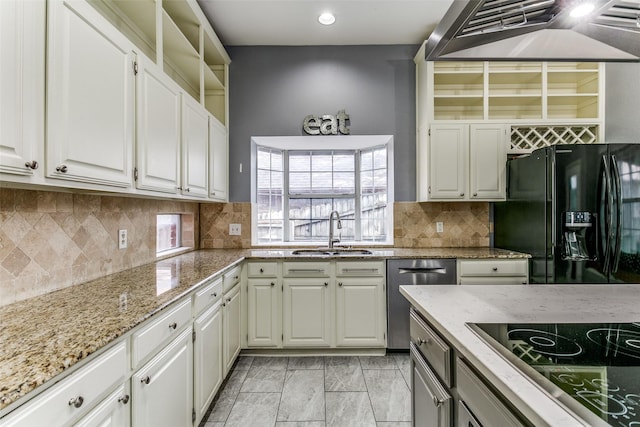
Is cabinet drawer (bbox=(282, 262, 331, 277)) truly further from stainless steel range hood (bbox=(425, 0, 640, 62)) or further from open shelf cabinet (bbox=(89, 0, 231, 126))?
stainless steel range hood (bbox=(425, 0, 640, 62))

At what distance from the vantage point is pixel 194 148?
239cm

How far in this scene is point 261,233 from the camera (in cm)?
356

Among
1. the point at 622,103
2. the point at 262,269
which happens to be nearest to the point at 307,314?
the point at 262,269

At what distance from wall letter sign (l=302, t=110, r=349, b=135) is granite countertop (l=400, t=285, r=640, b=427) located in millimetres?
2112

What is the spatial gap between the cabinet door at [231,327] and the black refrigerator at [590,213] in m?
2.42

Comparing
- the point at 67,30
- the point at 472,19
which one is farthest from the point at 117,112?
the point at 472,19

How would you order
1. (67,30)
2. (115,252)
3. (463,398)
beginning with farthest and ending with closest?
(115,252) → (67,30) → (463,398)

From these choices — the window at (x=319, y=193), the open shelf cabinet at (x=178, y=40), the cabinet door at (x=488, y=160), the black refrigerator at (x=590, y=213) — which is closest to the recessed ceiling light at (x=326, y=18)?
the open shelf cabinet at (x=178, y=40)

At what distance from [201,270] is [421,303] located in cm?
140

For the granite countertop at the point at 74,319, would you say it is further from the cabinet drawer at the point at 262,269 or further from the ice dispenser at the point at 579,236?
the ice dispenser at the point at 579,236

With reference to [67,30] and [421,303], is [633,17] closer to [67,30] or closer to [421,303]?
[421,303]

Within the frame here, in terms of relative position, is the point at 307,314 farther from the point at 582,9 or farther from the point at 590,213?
the point at 582,9

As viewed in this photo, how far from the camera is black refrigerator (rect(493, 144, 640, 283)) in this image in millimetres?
2252

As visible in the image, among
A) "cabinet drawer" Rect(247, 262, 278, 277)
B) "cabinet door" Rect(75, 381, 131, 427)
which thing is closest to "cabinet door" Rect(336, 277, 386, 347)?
"cabinet drawer" Rect(247, 262, 278, 277)
